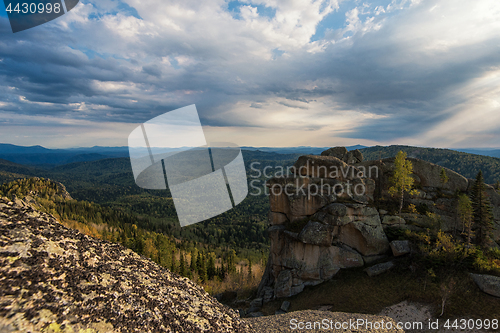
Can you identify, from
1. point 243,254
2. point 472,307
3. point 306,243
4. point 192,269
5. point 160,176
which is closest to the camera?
point 160,176

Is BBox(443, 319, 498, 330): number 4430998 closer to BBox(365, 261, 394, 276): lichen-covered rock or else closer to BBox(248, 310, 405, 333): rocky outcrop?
BBox(248, 310, 405, 333): rocky outcrop

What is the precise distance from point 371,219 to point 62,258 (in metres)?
34.3

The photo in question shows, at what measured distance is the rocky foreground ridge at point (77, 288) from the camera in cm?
367

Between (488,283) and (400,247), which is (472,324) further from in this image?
(400,247)

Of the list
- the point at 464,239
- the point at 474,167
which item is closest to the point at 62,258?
the point at 464,239

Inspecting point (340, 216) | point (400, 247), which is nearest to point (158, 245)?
point (340, 216)

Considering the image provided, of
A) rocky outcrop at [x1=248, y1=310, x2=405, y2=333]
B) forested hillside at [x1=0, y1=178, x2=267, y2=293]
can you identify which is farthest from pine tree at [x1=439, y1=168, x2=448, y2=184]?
forested hillside at [x1=0, y1=178, x2=267, y2=293]

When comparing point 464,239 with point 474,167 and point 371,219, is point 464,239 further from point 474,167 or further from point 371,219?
point 474,167

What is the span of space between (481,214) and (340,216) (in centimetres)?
1649

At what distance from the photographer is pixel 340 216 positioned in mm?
31266

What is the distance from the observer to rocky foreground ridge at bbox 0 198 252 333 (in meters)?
3.67

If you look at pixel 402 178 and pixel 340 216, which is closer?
pixel 340 216

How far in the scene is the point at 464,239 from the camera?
3002cm

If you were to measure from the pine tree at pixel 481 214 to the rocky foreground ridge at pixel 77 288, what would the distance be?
116ft
